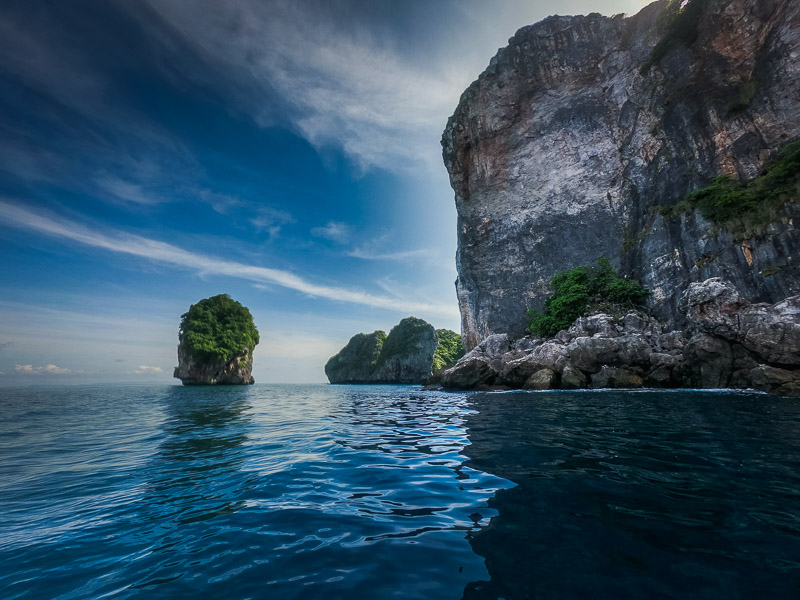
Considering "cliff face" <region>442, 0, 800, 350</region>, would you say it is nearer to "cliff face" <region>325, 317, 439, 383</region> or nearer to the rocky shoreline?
the rocky shoreline

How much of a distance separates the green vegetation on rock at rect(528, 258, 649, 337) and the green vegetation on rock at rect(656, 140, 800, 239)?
20.7ft

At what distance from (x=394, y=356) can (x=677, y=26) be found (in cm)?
6020

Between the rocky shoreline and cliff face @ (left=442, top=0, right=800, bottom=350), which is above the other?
cliff face @ (left=442, top=0, right=800, bottom=350)

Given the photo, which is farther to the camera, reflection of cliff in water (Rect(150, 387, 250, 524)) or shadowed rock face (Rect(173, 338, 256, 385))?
shadowed rock face (Rect(173, 338, 256, 385))

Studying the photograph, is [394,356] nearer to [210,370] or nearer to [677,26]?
[210,370]

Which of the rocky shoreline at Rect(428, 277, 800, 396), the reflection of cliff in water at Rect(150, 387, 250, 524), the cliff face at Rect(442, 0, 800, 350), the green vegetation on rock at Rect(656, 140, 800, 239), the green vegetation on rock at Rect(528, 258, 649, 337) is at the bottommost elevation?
the reflection of cliff in water at Rect(150, 387, 250, 524)

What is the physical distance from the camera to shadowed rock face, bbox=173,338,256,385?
5038 cm

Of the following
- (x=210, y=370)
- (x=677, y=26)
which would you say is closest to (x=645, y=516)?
(x=677, y=26)

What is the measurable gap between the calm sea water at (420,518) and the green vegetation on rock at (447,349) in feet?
242

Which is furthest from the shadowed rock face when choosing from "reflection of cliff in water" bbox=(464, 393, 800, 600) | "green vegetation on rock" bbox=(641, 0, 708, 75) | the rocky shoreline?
"green vegetation on rock" bbox=(641, 0, 708, 75)

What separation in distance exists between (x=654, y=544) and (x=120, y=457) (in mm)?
8416

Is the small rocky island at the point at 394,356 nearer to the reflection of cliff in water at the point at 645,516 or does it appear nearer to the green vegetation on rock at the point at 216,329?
the green vegetation on rock at the point at 216,329

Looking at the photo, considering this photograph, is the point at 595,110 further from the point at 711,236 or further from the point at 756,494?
the point at 756,494

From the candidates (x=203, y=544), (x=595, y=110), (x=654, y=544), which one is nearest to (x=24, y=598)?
(x=203, y=544)
